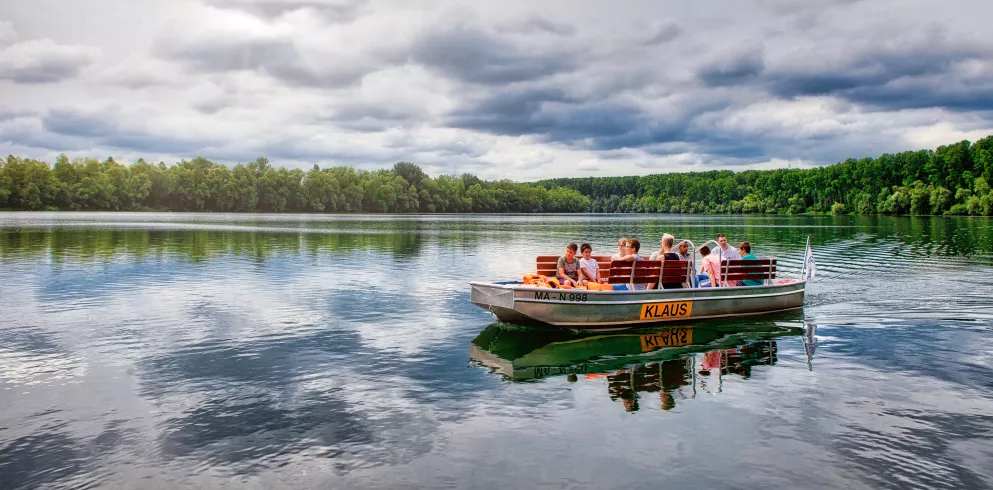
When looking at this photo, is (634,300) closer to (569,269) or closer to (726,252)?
(569,269)

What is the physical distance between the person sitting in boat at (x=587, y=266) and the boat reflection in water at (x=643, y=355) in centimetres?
196

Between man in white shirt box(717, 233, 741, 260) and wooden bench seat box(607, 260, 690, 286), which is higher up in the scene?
man in white shirt box(717, 233, 741, 260)

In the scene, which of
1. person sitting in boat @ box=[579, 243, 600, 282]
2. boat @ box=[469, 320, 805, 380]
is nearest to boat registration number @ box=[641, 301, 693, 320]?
boat @ box=[469, 320, 805, 380]

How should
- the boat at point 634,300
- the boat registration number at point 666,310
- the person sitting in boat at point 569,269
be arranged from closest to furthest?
the boat at point 634,300, the boat registration number at point 666,310, the person sitting in boat at point 569,269

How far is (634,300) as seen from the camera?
1814 cm

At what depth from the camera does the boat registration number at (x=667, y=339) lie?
16.7 metres

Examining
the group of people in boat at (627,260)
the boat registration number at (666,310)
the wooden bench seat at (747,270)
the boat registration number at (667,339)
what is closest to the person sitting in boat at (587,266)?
the group of people in boat at (627,260)

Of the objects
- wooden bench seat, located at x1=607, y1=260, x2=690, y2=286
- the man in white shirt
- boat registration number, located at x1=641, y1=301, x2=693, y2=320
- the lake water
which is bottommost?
the lake water

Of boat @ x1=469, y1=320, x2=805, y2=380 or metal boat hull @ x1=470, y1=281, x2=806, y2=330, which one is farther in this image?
metal boat hull @ x1=470, y1=281, x2=806, y2=330

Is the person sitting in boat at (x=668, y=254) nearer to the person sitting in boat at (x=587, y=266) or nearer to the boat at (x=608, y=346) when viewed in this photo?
the boat at (x=608, y=346)

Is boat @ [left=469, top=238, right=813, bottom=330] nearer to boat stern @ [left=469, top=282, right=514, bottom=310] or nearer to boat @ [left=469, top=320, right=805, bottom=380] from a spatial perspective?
boat stern @ [left=469, top=282, right=514, bottom=310]

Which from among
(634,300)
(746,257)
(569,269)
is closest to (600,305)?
(634,300)

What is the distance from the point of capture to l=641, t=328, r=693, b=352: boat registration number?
658 inches

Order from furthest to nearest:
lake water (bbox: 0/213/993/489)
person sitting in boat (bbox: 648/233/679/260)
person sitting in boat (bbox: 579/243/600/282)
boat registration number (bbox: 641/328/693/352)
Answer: person sitting in boat (bbox: 579/243/600/282) < person sitting in boat (bbox: 648/233/679/260) < boat registration number (bbox: 641/328/693/352) < lake water (bbox: 0/213/993/489)
